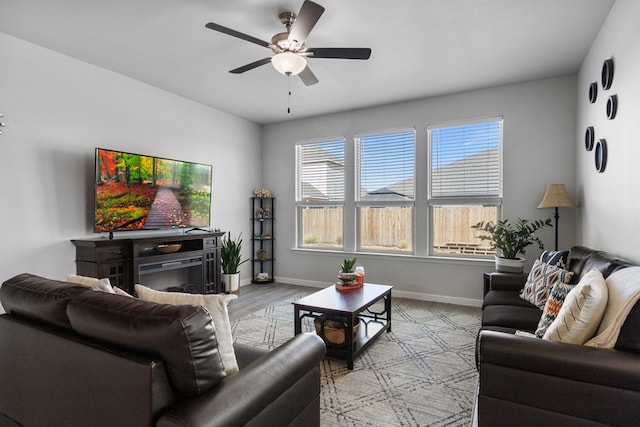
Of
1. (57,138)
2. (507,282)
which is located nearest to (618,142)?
(507,282)

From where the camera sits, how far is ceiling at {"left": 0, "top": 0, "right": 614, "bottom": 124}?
255 centimetres

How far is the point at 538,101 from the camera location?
3963 mm

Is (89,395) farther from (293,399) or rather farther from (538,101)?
(538,101)

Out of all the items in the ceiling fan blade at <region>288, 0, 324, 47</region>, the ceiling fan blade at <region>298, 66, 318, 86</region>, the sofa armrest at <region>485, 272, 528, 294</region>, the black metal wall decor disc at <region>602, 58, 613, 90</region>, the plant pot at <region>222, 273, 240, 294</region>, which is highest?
the ceiling fan blade at <region>288, 0, 324, 47</region>

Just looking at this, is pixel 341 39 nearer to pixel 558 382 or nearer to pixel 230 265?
pixel 558 382

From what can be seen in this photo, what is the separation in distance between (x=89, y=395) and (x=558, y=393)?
72.4 inches

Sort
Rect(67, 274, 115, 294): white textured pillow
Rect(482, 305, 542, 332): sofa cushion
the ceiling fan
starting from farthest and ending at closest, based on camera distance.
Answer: the ceiling fan < Rect(482, 305, 542, 332): sofa cushion < Rect(67, 274, 115, 294): white textured pillow

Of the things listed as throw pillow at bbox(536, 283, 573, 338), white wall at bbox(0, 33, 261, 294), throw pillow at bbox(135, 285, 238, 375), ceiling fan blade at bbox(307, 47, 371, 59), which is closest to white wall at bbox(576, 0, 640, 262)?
throw pillow at bbox(536, 283, 573, 338)

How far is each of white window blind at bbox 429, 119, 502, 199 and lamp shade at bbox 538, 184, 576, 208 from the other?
680 mm

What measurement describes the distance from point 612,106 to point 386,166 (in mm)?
2699

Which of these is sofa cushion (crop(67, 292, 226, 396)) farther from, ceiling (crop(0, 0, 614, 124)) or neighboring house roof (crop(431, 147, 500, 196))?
neighboring house roof (crop(431, 147, 500, 196))

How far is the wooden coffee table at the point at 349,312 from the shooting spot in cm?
262

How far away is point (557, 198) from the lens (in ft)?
11.6

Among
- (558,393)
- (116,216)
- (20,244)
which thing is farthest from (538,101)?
(20,244)
